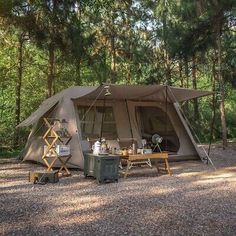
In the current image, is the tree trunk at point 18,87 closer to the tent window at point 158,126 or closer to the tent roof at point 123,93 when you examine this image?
the tent roof at point 123,93

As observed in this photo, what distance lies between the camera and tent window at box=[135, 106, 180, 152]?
891 cm

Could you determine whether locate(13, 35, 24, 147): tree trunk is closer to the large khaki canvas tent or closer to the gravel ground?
the large khaki canvas tent

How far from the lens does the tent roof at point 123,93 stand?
24.2ft

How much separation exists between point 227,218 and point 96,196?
1738 millimetres

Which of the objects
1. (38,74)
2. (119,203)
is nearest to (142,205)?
(119,203)

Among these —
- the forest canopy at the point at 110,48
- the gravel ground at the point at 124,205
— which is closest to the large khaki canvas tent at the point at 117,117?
the forest canopy at the point at 110,48

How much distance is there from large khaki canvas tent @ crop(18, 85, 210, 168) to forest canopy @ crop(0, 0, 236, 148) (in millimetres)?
967

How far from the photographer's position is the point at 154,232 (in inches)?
136

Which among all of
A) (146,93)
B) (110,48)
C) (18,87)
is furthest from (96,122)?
(110,48)

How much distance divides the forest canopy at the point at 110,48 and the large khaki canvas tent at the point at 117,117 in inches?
38.1

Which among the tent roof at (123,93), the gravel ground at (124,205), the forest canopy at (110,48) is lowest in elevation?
the gravel ground at (124,205)

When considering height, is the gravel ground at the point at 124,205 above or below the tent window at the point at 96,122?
below

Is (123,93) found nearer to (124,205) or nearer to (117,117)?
(117,117)

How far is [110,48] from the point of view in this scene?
14797 mm
